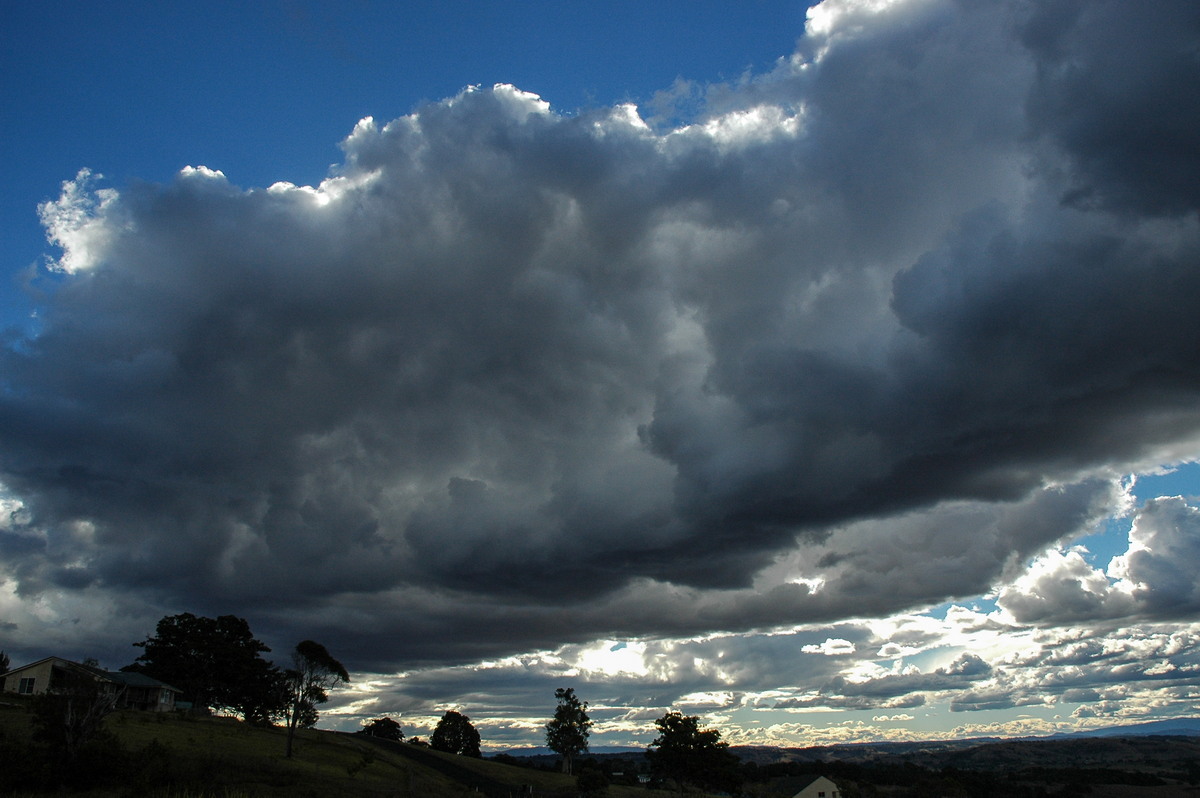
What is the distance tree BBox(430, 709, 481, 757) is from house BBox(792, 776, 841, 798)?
228ft

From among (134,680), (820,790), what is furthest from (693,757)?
(134,680)

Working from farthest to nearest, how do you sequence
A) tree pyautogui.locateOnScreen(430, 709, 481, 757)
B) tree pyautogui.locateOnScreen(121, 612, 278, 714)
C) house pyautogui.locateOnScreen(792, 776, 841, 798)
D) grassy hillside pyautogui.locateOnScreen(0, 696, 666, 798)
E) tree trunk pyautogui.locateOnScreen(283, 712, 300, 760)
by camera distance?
tree pyautogui.locateOnScreen(430, 709, 481, 757) → house pyautogui.locateOnScreen(792, 776, 841, 798) → tree pyautogui.locateOnScreen(121, 612, 278, 714) → tree trunk pyautogui.locateOnScreen(283, 712, 300, 760) → grassy hillside pyautogui.locateOnScreen(0, 696, 666, 798)

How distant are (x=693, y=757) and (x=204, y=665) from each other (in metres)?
79.7

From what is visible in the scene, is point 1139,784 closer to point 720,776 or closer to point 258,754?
point 720,776

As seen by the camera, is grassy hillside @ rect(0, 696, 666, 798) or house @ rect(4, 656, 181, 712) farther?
house @ rect(4, 656, 181, 712)

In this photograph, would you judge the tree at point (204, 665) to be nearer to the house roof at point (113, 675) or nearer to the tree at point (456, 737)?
the house roof at point (113, 675)

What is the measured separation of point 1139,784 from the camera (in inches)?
7854

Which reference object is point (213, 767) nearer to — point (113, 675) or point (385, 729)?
point (113, 675)

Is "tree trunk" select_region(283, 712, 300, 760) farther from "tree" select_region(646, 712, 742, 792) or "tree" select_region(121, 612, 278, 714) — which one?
"tree" select_region(646, 712, 742, 792)

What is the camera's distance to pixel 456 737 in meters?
161

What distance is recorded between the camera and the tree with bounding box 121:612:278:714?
112 metres

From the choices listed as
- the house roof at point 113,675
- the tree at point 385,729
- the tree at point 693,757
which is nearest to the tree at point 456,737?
the tree at point 385,729

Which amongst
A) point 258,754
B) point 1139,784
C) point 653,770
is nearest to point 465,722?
point 653,770

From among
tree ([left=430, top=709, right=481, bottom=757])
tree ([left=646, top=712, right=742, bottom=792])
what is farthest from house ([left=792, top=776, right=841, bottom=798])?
tree ([left=430, top=709, right=481, bottom=757])
